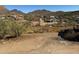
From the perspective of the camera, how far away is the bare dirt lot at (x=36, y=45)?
6.43ft

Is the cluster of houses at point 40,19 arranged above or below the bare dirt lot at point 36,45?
above

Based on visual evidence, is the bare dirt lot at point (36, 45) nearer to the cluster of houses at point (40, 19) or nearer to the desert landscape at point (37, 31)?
the desert landscape at point (37, 31)

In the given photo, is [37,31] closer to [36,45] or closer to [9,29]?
[36,45]

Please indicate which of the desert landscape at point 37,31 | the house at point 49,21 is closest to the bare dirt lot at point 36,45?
the desert landscape at point 37,31

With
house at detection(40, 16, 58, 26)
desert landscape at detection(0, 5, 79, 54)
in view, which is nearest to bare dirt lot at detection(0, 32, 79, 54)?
desert landscape at detection(0, 5, 79, 54)

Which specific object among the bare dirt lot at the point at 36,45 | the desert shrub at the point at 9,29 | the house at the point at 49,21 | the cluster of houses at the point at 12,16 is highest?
the cluster of houses at the point at 12,16

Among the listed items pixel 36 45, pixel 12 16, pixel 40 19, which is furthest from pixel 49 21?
pixel 12 16

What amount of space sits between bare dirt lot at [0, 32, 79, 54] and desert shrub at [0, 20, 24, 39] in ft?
0.20

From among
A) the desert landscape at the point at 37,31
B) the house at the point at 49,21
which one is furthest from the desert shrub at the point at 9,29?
the house at the point at 49,21

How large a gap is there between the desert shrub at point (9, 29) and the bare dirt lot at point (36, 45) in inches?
2.4

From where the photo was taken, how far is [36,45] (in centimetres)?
197
